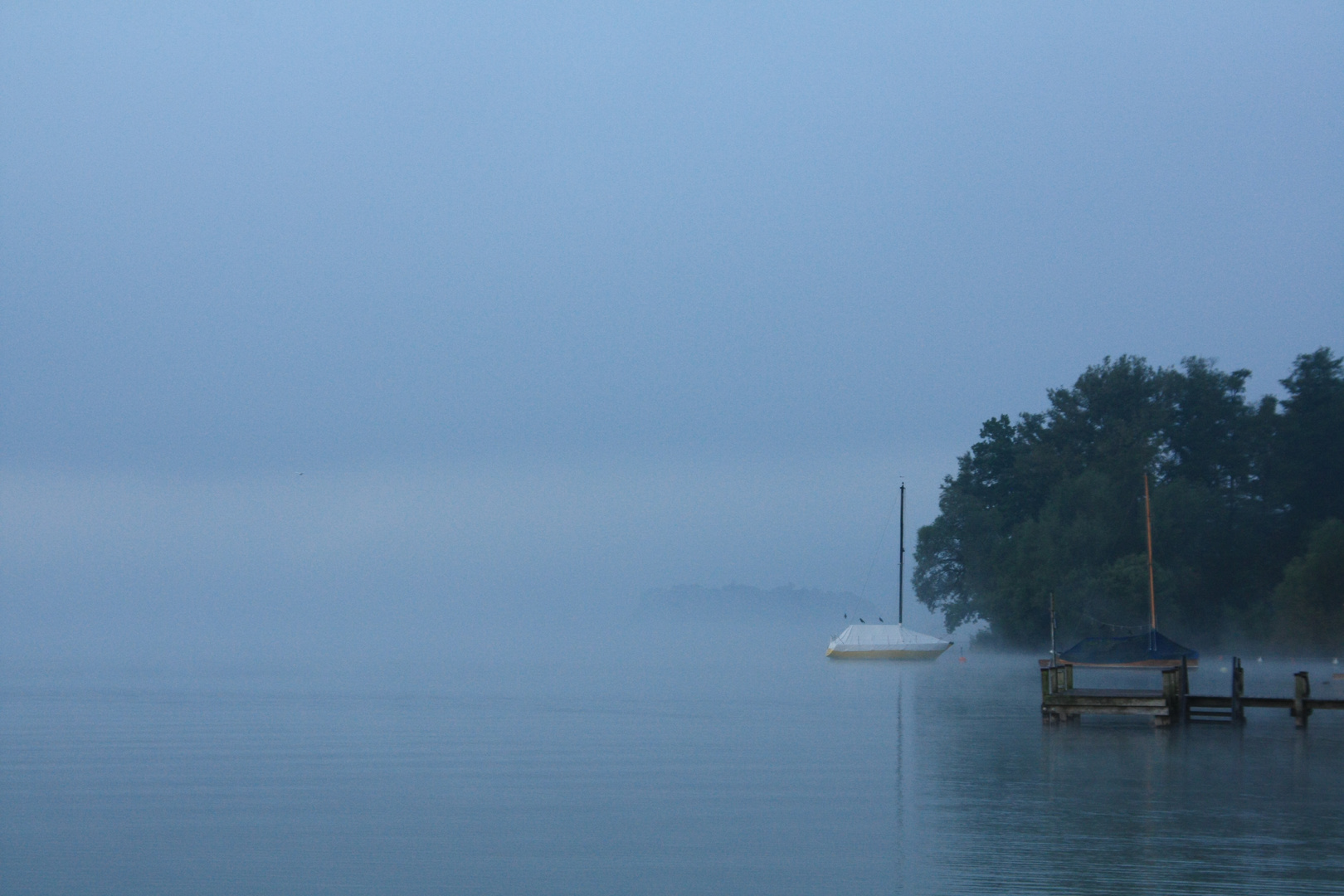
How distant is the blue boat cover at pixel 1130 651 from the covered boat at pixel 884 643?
95.0 ft

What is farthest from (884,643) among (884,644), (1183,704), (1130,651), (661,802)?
(661,802)

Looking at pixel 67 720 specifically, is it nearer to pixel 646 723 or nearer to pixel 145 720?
pixel 145 720

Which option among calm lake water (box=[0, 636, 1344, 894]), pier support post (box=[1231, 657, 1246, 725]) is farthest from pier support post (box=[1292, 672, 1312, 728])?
pier support post (box=[1231, 657, 1246, 725])

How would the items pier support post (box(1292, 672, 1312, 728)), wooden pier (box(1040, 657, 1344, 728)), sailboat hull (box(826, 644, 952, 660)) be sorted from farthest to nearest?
sailboat hull (box(826, 644, 952, 660)) → wooden pier (box(1040, 657, 1344, 728)) → pier support post (box(1292, 672, 1312, 728))

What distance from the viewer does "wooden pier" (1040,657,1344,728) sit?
4069cm

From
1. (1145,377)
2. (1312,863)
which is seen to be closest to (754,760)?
(1312,863)

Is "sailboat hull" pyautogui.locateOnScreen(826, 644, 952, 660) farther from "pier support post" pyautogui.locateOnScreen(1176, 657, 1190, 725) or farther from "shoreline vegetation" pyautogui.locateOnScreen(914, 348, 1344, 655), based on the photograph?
"pier support post" pyautogui.locateOnScreen(1176, 657, 1190, 725)

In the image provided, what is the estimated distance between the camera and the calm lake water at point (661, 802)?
780 inches

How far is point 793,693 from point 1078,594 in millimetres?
34398

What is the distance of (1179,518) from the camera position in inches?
3949

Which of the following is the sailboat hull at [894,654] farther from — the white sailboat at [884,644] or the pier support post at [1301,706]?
the pier support post at [1301,706]

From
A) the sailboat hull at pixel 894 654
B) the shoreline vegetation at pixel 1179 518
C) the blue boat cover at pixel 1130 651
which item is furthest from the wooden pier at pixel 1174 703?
the sailboat hull at pixel 894 654

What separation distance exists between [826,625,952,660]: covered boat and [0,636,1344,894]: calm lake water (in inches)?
2110

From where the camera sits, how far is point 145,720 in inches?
1976
